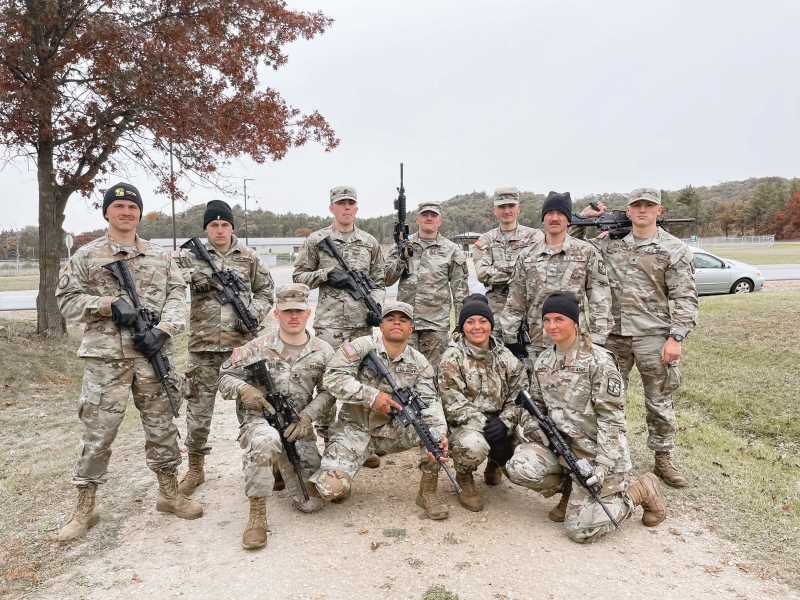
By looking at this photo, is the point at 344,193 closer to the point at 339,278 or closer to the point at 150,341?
the point at 339,278

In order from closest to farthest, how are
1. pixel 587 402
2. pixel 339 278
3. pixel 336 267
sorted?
pixel 587 402
pixel 339 278
pixel 336 267

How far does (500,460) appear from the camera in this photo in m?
4.79

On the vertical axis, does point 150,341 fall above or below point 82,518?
above

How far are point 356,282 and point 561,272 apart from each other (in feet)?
6.07

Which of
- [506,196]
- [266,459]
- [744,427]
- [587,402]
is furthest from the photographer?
[744,427]

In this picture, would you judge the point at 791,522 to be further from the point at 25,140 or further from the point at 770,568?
the point at 25,140

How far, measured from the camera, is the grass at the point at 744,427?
4.30 metres

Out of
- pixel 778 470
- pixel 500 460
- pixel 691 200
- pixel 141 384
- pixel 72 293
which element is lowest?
pixel 778 470

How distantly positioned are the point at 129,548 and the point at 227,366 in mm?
1389

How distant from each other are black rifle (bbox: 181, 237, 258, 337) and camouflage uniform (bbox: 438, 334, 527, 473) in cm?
173

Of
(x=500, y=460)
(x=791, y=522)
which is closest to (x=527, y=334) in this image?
(x=500, y=460)

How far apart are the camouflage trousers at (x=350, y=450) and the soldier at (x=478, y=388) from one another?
0.36m

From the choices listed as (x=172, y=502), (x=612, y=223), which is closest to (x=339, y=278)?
(x=172, y=502)

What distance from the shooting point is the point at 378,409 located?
4438 mm
